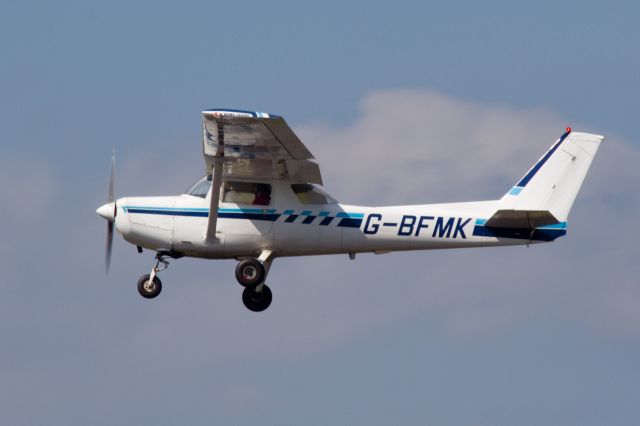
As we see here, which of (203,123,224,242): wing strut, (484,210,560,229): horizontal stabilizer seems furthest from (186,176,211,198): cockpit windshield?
(484,210,560,229): horizontal stabilizer

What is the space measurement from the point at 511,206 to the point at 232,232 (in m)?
4.38

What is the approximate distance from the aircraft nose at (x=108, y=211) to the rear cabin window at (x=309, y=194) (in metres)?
2.89

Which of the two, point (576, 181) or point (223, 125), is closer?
point (223, 125)

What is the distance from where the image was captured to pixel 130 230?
71.7ft

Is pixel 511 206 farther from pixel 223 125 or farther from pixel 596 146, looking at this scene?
pixel 223 125

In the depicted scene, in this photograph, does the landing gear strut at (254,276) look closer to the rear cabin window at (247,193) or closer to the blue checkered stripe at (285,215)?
the blue checkered stripe at (285,215)

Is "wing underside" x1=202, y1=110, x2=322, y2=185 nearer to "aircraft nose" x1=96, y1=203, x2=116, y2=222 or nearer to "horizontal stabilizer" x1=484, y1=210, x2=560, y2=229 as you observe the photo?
"aircraft nose" x1=96, y1=203, x2=116, y2=222

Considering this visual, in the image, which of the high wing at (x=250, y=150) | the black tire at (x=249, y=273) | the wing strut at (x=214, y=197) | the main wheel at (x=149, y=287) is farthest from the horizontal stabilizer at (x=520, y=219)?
the main wheel at (x=149, y=287)

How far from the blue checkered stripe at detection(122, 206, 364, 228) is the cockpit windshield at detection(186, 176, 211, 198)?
32 cm

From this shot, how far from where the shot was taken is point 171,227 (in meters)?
21.7

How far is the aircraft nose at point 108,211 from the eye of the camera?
72.5ft

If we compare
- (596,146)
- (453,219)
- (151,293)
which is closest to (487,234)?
(453,219)

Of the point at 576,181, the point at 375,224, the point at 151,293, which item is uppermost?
the point at 576,181

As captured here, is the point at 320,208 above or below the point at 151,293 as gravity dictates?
above
